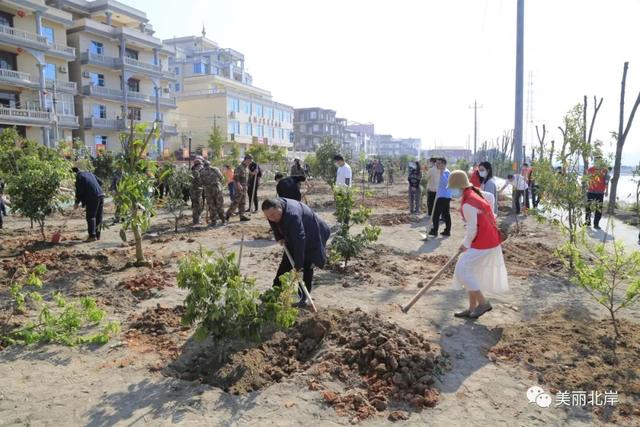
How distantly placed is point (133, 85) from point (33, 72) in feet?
31.4

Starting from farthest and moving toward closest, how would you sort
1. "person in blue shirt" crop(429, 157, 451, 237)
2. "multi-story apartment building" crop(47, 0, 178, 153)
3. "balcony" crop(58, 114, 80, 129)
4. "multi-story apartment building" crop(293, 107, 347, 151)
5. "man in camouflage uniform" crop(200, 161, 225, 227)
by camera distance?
"multi-story apartment building" crop(293, 107, 347, 151), "multi-story apartment building" crop(47, 0, 178, 153), "balcony" crop(58, 114, 80, 129), "man in camouflage uniform" crop(200, 161, 225, 227), "person in blue shirt" crop(429, 157, 451, 237)

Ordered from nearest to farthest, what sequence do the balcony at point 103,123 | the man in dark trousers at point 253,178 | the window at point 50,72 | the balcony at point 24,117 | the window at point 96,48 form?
the man in dark trousers at point 253,178
the balcony at point 24,117
the window at point 50,72
the balcony at point 103,123
the window at point 96,48

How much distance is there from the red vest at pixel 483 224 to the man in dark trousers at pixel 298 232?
1545 millimetres

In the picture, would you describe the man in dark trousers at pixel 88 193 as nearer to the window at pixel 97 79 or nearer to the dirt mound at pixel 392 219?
the dirt mound at pixel 392 219

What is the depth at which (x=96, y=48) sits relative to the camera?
35.1 meters

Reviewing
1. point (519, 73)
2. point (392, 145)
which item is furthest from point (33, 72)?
point (392, 145)

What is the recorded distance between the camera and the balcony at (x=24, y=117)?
26.0 m

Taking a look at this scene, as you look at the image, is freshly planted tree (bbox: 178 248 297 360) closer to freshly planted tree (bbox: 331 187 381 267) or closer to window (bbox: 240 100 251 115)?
freshly planted tree (bbox: 331 187 381 267)

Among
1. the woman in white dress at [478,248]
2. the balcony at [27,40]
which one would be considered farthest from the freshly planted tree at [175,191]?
the balcony at [27,40]

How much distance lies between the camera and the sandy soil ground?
3.17 m

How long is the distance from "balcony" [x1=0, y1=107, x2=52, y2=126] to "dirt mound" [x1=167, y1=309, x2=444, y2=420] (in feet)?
93.1

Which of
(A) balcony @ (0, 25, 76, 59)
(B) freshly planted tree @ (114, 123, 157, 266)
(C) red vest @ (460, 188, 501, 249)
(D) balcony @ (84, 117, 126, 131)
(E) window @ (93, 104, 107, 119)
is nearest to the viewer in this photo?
(C) red vest @ (460, 188, 501, 249)

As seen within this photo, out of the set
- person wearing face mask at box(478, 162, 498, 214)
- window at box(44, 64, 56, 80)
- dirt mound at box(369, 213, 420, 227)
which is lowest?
dirt mound at box(369, 213, 420, 227)

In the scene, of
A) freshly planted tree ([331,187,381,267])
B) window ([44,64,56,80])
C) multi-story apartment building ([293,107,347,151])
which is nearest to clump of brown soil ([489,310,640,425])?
freshly planted tree ([331,187,381,267])
